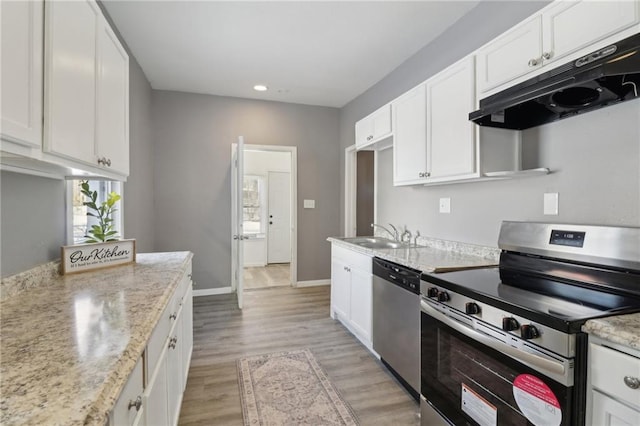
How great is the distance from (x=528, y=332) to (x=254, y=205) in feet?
19.3

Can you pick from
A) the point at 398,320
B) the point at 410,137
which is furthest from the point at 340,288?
the point at 410,137

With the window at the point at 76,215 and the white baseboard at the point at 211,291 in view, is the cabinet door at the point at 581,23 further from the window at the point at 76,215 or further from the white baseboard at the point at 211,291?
the white baseboard at the point at 211,291

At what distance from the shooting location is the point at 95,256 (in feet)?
5.81

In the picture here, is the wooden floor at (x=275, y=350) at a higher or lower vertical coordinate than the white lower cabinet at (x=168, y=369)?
lower

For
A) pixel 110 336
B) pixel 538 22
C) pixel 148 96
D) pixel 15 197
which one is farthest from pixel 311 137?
pixel 110 336

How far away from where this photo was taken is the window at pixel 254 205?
6.51 m

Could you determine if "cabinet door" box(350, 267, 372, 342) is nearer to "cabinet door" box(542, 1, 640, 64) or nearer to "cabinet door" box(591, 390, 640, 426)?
"cabinet door" box(591, 390, 640, 426)

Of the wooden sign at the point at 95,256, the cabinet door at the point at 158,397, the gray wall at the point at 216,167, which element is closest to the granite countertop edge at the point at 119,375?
the cabinet door at the point at 158,397

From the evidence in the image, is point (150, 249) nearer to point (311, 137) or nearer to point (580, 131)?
point (311, 137)

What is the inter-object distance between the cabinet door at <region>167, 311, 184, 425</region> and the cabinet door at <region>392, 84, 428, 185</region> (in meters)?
1.93

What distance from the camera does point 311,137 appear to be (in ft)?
15.7

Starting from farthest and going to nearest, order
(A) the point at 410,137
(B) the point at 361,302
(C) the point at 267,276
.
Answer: (C) the point at 267,276, (B) the point at 361,302, (A) the point at 410,137

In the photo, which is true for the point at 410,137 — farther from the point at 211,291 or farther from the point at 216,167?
the point at 211,291

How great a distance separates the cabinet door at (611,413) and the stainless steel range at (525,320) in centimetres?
4
